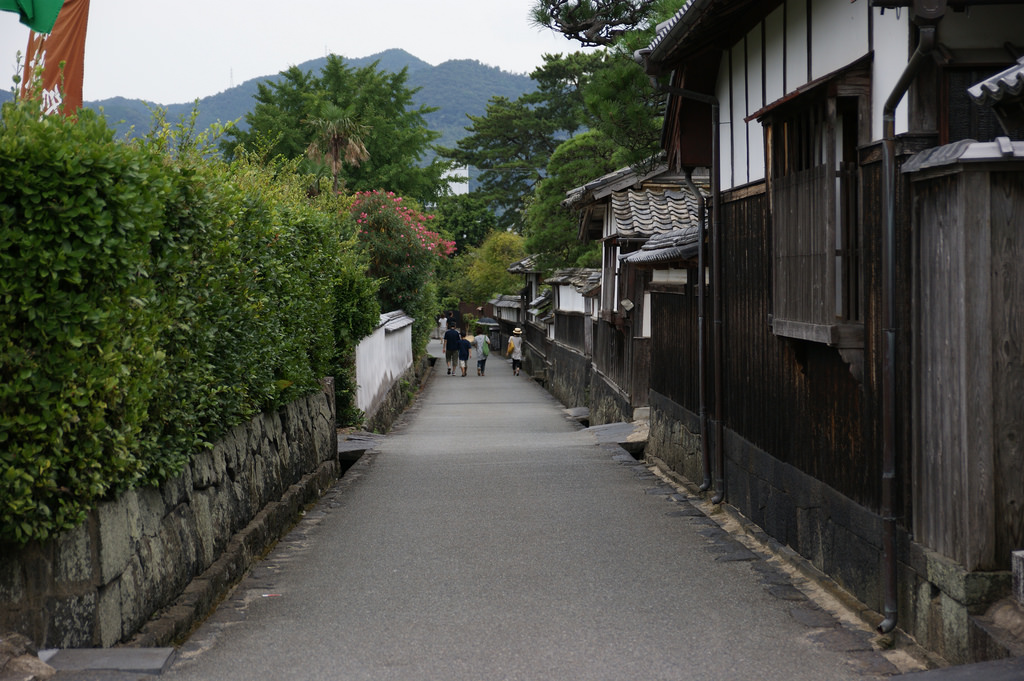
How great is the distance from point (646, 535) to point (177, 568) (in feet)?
14.8

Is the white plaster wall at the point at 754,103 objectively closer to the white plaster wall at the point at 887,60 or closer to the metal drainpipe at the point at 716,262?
the metal drainpipe at the point at 716,262

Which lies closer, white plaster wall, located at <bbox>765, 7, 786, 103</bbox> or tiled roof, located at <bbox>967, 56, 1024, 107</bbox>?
tiled roof, located at <bbox>967, 56, 1024, 107</bbox>

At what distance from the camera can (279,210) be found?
10.6 meters

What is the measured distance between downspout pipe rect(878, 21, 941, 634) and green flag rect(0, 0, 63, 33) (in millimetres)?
7245

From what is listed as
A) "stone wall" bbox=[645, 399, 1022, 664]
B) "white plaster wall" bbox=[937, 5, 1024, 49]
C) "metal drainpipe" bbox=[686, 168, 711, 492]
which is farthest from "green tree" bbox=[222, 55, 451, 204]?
"white plaster wall" bbox=[937, 5, 1024, 49]

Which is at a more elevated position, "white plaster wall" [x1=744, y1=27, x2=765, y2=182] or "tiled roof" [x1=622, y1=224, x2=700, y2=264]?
"white plaster wall" [x1=744, y1=27, x2=765, y2=182]

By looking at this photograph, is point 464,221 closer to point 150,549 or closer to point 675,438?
point 675,438

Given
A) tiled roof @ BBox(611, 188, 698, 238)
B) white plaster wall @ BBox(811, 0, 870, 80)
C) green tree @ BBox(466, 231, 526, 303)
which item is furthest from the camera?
green tree @ BBox(466, 231, 526, 303)

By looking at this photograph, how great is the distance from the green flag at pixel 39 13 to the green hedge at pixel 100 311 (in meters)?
2.61

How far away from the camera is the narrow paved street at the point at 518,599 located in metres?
5.69

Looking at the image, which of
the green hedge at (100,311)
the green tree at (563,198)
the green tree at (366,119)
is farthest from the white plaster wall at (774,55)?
the green tree at (366,119)

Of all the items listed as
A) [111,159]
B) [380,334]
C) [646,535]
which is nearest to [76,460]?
[111,159]

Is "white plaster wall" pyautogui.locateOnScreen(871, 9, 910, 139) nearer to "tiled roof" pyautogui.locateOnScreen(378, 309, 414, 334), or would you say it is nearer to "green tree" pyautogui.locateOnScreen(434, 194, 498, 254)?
"tiled roof" pyautogui.locateOnScreen(378, 309, 414, 334)

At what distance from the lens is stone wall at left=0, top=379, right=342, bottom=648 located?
16.3ft
